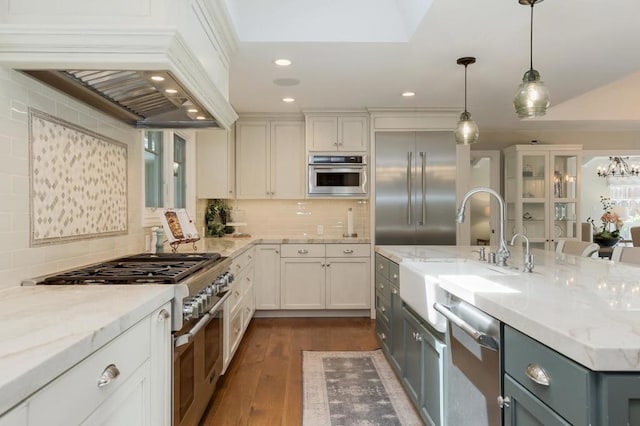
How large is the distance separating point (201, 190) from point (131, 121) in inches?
86.3

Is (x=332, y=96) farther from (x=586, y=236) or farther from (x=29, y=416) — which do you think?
(x=586, y=236)

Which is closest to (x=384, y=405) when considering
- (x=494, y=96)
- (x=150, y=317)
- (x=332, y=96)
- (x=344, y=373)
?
(x=344, y=373)

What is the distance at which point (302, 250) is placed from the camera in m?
4.69

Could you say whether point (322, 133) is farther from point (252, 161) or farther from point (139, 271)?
point (139, 271)

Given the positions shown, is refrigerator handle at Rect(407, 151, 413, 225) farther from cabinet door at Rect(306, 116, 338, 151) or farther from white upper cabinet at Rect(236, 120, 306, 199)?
white upper cabinet at Rect(236, 120, 306, 199)

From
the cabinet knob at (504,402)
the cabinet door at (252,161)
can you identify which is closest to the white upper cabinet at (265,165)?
the cabinet door at (252,161)

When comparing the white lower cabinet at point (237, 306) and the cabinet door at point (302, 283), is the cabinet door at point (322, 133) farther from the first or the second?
the white lower cabinet at point (237, 306)

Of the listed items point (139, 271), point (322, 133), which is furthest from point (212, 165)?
point (139, 271)

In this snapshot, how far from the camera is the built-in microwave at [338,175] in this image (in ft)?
15.7

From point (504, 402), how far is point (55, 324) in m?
1.29

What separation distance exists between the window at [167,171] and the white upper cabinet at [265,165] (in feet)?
2.09

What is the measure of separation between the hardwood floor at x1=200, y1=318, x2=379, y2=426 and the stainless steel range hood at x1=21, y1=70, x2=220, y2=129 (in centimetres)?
180

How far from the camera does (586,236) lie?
700 cm

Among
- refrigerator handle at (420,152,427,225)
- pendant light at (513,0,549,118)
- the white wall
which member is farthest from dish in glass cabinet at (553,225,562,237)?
the white wall
